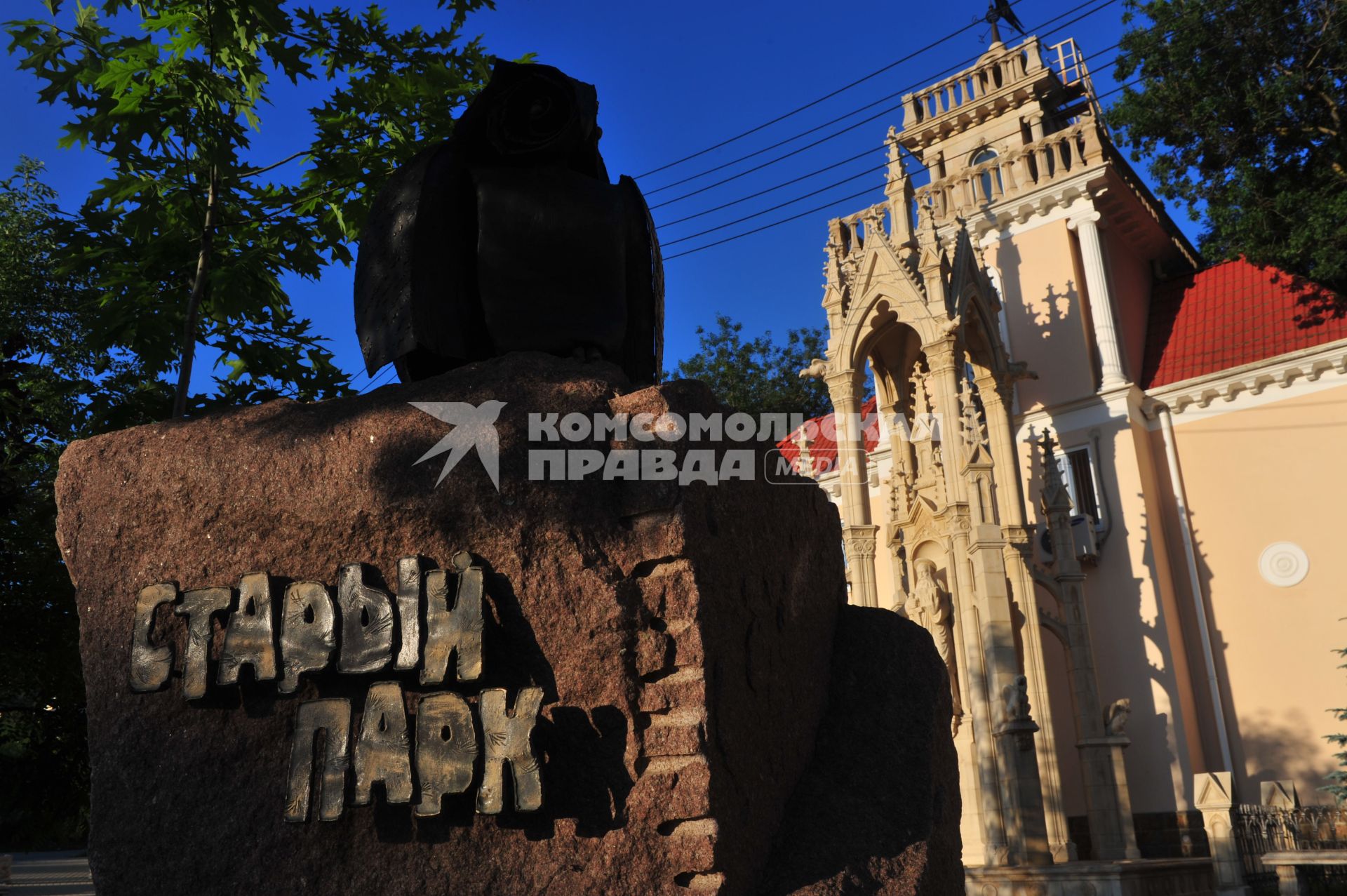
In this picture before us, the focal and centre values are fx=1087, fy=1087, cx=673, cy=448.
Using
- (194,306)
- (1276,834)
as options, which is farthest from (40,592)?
(1276,834)

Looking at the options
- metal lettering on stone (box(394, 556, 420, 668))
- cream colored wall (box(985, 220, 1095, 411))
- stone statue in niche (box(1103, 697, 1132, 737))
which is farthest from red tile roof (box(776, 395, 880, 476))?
metal lettering on stone (box(394, 556, 420, 668))

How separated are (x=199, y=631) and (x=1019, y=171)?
20274mm

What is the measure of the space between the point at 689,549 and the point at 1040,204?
757 inches

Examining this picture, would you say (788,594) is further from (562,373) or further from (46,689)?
(46,689)

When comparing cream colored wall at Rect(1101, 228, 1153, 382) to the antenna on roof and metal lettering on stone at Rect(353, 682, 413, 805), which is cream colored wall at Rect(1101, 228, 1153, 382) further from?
metal lettering on stone at Rect(353, 682, 413, 805)

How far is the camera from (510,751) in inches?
138

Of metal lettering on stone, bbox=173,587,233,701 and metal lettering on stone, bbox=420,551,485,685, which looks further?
metal lettering on stone, bbox=173,587,233,701

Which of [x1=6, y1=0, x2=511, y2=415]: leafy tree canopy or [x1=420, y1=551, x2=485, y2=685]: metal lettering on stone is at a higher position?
[x1=6, y1=0, x2=511, y2=415]: leafy tree canopy

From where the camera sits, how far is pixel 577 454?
3857mm

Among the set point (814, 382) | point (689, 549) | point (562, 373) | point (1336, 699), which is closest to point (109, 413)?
point (562, 373)

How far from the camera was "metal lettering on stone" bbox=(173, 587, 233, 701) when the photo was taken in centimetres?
379

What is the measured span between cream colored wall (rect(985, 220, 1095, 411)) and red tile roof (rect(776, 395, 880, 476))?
10.3 ft

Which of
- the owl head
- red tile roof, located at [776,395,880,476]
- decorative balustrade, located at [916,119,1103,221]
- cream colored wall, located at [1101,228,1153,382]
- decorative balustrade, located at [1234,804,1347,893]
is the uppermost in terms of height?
decorative balustrade, located at [916,119,1103,221]

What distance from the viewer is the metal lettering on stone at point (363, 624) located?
12.2ft
